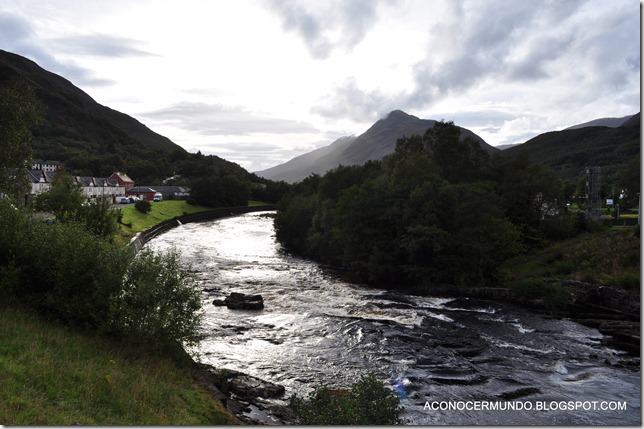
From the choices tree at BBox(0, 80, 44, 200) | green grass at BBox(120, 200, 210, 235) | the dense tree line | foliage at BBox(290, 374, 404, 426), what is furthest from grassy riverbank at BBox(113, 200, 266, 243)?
foliage at BBox(290, 374, 404, 426)

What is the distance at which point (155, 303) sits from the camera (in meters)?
21.3

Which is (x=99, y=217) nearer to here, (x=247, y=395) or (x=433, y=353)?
(x=247, y=395)

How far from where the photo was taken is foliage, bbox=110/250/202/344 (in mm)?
20703

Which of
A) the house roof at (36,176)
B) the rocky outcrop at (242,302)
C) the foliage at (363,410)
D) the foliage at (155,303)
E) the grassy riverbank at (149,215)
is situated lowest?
the rocky outcrop at (242,302)

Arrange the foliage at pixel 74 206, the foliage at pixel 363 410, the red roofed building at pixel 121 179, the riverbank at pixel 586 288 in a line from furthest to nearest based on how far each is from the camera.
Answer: the red roofed building at pixel 121 179
the foliage at pixel 74 206
the riverbank at pixel 586 288
the foliage at pixel 363 410

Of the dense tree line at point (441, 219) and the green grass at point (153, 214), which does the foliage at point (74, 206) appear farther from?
the dense tree line at point (441, 219)

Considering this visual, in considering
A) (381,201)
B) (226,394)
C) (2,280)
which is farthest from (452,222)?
(2,280)

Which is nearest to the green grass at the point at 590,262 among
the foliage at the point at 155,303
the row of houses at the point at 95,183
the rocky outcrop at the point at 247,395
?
the rocky outcrop at the point at 247,395

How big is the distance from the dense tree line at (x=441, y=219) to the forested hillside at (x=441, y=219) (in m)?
0.10

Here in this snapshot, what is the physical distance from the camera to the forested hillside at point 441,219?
47188 mm

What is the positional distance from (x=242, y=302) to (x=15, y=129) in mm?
19572

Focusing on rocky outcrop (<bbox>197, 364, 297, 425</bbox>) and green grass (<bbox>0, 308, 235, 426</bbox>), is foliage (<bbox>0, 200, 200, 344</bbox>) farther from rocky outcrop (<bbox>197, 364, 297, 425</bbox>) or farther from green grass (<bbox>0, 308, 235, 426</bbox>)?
rocky outcrop (<bbox>197, 364, 297, 425</bbox>)

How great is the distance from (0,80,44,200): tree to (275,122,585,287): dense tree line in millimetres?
32066

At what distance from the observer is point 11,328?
1830 centimetres
